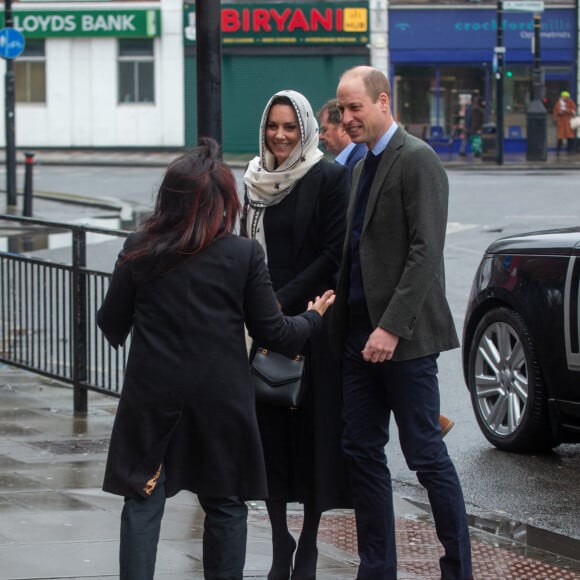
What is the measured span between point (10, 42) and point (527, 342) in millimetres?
17745

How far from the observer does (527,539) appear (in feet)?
18.5

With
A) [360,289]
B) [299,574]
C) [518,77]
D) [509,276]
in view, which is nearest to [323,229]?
[360,289]

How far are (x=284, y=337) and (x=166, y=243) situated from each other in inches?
20.1

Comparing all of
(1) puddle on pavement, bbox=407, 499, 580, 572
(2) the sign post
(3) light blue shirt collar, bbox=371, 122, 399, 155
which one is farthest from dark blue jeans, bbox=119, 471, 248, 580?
(2) the sign post

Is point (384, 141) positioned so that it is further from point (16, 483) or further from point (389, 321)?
point (16, 483)

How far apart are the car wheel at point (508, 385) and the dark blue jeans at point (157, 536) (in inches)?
124

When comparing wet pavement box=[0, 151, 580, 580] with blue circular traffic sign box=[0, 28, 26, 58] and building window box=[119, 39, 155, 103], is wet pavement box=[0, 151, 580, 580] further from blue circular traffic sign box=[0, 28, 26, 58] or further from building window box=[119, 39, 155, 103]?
building window box=[119, 39, 155, 103]

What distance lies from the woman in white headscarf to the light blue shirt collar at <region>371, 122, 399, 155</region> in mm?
290

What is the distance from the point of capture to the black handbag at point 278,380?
470cm

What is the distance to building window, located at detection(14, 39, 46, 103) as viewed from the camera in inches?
1597

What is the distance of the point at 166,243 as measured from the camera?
12.9 feet

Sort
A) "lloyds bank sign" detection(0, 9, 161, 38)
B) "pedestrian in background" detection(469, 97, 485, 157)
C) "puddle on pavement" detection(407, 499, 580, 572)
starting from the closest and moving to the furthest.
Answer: "puddle on pavement" detection(407, 499, 580, 572) → "pedestrian in background" detection(469, 97, 485, 157) → "lloyds bank sign" detection(0, 9, 161, 38)

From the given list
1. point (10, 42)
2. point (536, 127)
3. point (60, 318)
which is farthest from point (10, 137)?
point (536, 127)

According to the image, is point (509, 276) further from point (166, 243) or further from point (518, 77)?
point (518, 77)
